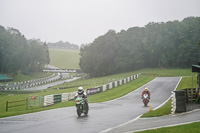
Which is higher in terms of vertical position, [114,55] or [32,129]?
[114,55]

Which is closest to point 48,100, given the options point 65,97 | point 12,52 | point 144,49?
point 65,97

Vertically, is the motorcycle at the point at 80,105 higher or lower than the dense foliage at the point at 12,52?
lower

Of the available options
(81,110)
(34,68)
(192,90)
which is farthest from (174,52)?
(81,110)

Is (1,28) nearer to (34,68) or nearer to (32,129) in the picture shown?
(34,68)

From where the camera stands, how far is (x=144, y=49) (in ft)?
332

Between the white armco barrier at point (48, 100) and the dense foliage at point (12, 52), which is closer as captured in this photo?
the white armco barrier at point (48, 100)

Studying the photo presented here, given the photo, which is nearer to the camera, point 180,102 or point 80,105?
point 180,102

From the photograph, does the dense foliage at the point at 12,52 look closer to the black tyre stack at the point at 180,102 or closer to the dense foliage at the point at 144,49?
the dense foliage at the point at 144,49

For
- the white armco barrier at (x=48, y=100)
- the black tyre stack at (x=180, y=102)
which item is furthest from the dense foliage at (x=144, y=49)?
the black tyre stack at (x=180, y=102)

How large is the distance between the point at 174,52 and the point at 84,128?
8759 centimetres

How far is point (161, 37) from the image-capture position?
98.9 m

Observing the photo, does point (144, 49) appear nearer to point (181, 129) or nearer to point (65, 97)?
point (65, 97)

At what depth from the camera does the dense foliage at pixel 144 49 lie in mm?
95688

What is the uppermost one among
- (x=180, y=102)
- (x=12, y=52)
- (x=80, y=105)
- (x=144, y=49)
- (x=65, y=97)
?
(x=144, y=49)
